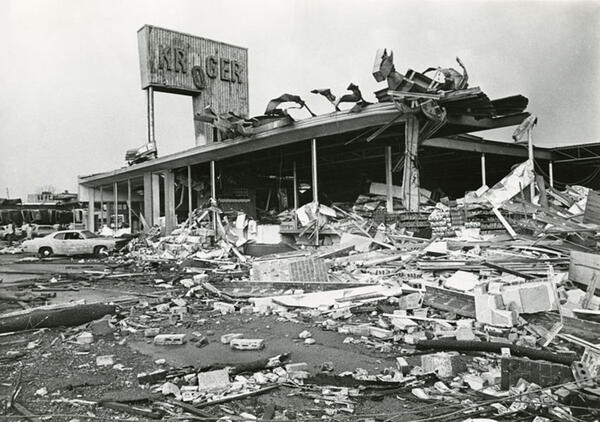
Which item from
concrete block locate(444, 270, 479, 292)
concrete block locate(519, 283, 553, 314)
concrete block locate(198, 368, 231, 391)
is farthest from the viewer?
concrete block locate(444, 270, 479, 292)

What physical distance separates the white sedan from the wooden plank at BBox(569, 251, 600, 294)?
21.3m

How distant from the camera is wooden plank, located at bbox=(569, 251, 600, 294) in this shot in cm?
798

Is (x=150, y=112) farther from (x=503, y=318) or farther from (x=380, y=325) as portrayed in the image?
(x=503, y=318)

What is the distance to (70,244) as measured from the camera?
80.0ft

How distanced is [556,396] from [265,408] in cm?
255

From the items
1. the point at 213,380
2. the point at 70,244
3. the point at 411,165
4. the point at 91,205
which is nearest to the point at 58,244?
the point at 70,244

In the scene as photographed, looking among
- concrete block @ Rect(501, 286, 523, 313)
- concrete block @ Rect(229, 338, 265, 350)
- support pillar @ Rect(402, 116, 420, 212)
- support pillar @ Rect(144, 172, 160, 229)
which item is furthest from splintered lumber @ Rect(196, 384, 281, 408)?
support pillar @ Rect(144, 172, 160, 229)

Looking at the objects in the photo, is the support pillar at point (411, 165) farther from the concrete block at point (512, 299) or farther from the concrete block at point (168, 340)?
the concrete block at point (168, 340)

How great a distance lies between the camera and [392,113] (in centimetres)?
1487

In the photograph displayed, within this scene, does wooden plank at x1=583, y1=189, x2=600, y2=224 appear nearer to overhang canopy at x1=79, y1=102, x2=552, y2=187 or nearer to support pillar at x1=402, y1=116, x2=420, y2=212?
support pillar at x1=402, y1=116, x2=420, y2=212

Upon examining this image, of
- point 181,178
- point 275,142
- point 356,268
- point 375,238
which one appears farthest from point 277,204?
point 356,268

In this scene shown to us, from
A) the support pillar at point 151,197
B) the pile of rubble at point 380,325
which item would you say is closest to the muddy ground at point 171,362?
the pile of rubble at point 380,325

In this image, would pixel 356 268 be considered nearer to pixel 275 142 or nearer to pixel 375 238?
pixel 375 238

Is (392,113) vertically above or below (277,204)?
above
